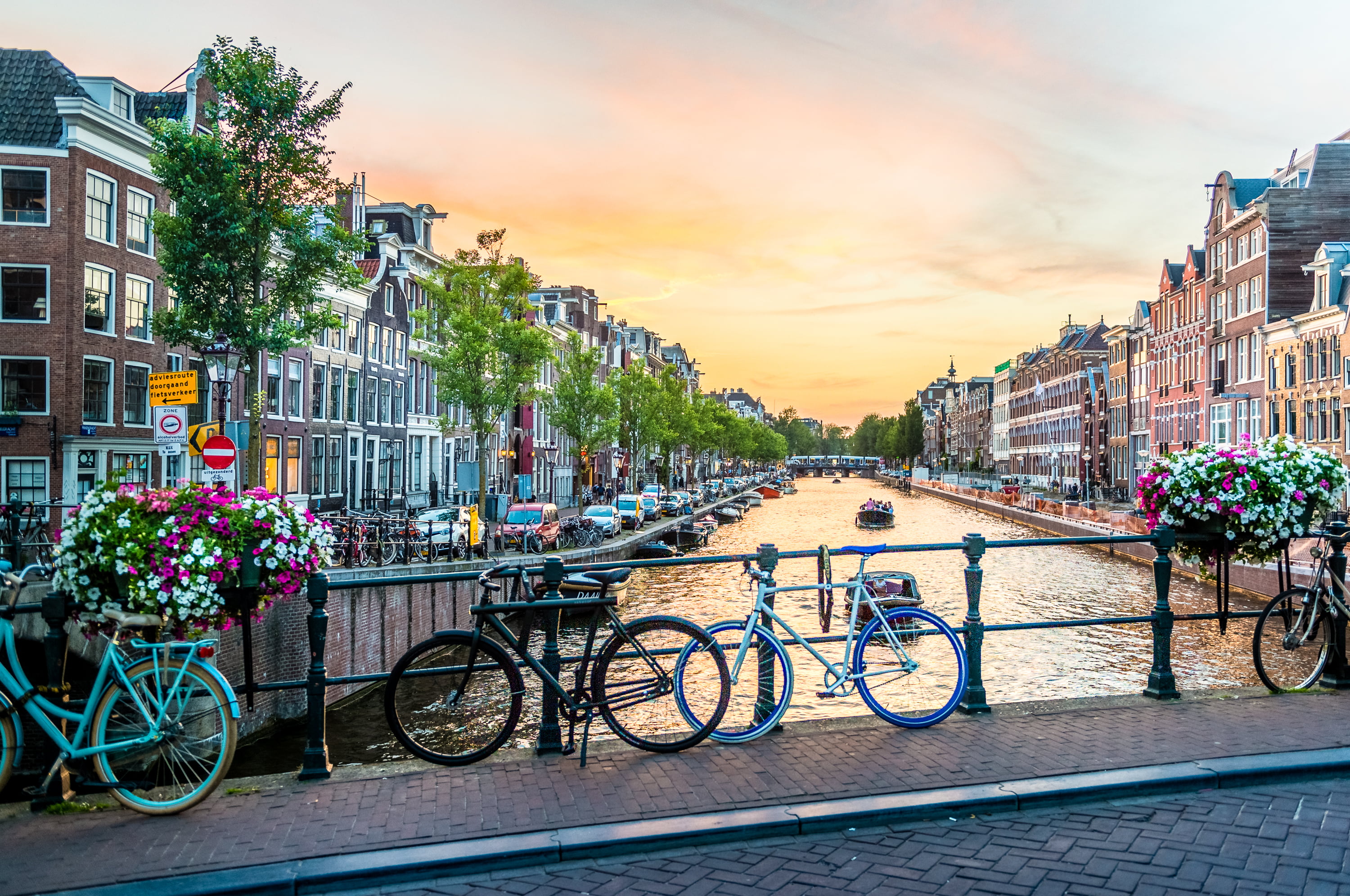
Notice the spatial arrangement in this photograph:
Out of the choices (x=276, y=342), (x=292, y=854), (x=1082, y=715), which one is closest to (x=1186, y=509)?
(x=1082, y=715)

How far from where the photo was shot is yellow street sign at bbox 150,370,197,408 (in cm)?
1451

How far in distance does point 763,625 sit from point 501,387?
107ft

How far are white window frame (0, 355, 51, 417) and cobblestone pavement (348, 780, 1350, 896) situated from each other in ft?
93.6

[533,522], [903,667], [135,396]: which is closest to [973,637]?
[903,667]

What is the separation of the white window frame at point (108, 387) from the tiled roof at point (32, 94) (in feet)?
21.0

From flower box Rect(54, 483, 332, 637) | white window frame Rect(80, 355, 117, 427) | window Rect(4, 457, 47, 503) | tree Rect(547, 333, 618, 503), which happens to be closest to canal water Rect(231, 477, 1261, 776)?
flower box Rect(54, 483, 332, 637)

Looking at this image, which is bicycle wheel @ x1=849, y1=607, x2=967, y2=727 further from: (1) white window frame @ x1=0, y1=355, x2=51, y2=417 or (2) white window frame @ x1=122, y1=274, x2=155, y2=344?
(2) white window frame @ x1=122, y1=274, x2=155, y2=344

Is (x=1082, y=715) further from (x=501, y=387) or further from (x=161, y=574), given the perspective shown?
(x=501, y=387)

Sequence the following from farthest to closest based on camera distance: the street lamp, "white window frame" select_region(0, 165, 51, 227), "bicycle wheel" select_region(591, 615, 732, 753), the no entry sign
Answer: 1. "white window frame" select_region(0, 165, 51, 227)
2. the street lamp
3. the no entry sign
4. "bicycle wheel" select_region(591, 615, 732, 753)

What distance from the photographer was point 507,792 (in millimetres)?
5793

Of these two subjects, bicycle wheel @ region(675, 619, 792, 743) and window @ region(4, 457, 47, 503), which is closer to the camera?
bicycle wheel @ region(675, 619, 792, 743)

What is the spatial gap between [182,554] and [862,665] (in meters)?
4.68

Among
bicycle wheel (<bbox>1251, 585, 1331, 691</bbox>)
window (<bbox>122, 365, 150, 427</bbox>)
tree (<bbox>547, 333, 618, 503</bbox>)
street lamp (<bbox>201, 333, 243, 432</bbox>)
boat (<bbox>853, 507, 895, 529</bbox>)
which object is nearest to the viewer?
bicycle wheel (<bbox>1251, 585, 1331, 691</bbox>)

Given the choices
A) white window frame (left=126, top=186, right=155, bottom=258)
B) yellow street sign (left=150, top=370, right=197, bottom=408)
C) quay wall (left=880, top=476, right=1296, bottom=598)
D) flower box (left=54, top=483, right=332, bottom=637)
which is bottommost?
quay wall (left=880, top=476, right=1296, bottom=598)
